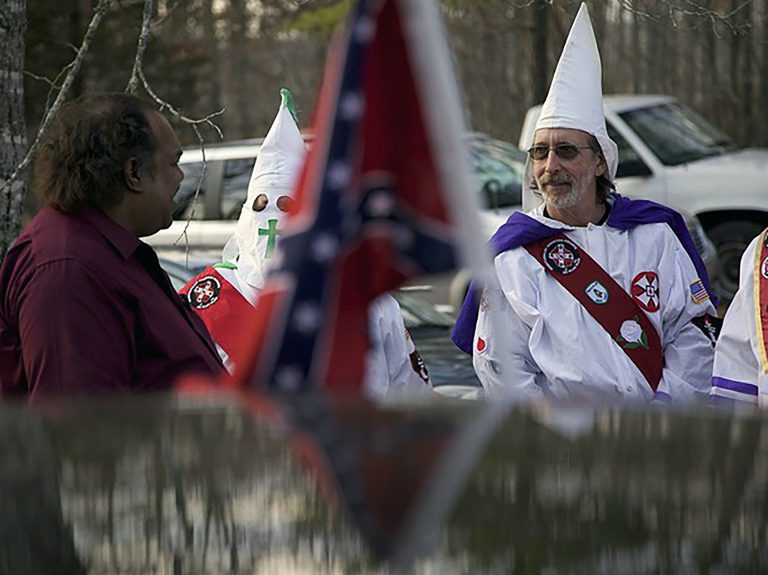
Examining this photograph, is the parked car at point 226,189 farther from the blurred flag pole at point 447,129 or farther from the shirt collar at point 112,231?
the blurred flag pole at point 447,129

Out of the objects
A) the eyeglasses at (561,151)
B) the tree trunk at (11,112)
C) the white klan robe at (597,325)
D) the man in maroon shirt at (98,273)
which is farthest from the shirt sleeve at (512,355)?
the tree trunk at (11,112)

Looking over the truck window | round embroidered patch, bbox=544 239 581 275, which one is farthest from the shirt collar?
the truck window

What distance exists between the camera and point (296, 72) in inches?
1222

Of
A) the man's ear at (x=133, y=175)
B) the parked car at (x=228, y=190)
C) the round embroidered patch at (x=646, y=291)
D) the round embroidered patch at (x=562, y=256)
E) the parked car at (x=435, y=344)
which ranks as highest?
the man's ear at (x=133, y=175)

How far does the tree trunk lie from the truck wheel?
26.1 ft

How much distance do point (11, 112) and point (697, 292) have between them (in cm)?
261

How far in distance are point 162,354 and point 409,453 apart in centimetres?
173

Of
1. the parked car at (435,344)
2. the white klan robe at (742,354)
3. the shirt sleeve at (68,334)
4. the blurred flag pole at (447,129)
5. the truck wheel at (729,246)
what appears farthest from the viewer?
the truck wheel at (729,246)

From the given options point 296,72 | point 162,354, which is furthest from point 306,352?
point 296,72

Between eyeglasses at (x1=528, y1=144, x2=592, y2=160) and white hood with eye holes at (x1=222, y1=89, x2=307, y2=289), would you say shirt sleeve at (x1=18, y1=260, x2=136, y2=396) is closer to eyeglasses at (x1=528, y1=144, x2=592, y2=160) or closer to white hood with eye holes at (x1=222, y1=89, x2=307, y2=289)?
white hood with eye holes at (x1=222, y1=89, x2=307, y2=289)

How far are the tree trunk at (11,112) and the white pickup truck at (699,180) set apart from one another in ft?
23.6

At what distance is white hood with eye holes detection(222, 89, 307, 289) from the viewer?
A: 16.9 ft

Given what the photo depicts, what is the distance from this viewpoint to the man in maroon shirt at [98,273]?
3381 mm

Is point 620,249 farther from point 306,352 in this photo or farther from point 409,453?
point 409,453
